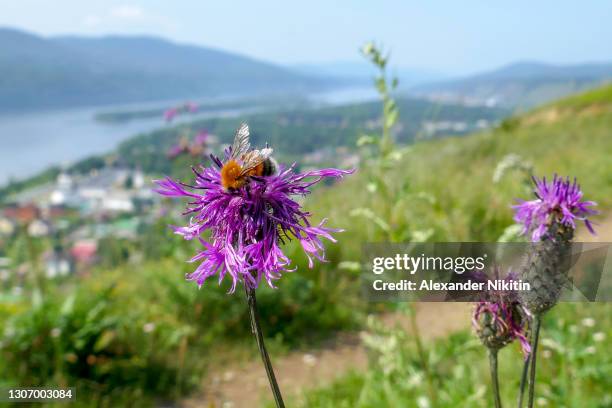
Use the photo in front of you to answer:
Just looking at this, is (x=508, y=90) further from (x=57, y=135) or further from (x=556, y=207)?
(x=57, y=135)

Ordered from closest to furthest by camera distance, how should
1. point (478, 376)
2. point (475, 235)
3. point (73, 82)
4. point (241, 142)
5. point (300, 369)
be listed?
point (241, 142) < point (478, 376) < point (300, 369) < point (475, 235) < point (73, 82)

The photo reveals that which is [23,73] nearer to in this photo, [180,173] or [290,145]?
[290,145]

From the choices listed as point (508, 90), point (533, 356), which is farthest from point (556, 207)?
point (508, 90)

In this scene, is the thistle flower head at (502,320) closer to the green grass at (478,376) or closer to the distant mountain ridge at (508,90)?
the green grass at (478,376)

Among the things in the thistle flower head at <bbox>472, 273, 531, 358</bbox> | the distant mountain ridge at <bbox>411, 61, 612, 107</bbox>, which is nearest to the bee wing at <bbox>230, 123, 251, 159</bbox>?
the thistle flower head at <bbox>472, 273, 531, 358</bbox>

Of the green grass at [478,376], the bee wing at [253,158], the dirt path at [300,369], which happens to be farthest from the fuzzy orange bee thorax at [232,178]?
the dirt path at [300,369]

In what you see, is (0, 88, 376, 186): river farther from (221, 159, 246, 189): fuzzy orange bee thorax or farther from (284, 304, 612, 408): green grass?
(221, 159, 246, 189): fuzzy orange bee thorax
